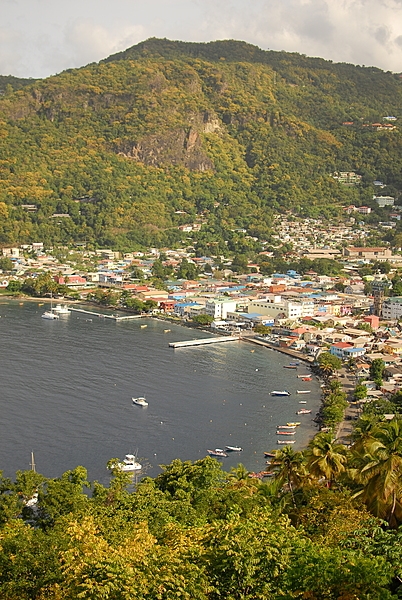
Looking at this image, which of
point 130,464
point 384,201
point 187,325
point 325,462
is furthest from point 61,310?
point 384,201

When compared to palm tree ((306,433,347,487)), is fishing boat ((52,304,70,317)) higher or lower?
lower

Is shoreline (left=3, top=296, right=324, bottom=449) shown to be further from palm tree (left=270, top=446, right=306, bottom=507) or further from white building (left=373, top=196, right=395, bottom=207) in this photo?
white building (left=373, top=196, right=395, bottom=207)

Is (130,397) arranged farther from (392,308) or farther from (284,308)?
(392,308)

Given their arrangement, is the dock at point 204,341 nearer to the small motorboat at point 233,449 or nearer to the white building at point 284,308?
the white building at point 284,308

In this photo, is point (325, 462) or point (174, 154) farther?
point (174, 154)

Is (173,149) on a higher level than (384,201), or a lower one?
higher

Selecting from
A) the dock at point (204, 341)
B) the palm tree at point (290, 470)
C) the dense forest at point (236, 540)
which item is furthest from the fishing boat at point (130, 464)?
the dock at point (204, 341)

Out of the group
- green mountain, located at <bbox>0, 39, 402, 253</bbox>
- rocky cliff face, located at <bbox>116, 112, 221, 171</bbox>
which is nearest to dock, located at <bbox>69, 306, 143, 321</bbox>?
green mountain, located at <bbox>0, 39, 402, 253</bbox>
